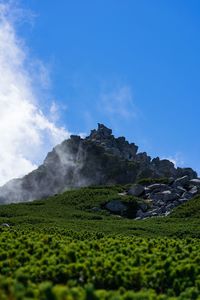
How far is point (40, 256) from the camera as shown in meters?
18.6

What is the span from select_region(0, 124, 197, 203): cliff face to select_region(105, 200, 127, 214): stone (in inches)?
2143

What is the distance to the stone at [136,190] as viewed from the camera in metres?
90.3

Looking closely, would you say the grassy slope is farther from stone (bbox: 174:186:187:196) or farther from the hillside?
the hillside

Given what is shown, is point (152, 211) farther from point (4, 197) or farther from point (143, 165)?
point (4, 197)

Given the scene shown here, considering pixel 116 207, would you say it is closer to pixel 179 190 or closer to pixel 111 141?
pixel 179 190

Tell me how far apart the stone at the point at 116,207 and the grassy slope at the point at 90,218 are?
1.47m

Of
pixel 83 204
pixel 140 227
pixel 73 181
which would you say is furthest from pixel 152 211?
pixel 73 181

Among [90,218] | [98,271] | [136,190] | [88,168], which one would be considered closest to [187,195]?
[136,190]

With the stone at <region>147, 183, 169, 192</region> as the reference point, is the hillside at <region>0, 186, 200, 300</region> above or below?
below

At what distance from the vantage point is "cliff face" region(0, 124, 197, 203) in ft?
460

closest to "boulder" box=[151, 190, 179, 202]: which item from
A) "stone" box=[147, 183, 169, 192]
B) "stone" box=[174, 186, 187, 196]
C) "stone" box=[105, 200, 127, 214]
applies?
"stone" box=[174, 186, 187, 196]

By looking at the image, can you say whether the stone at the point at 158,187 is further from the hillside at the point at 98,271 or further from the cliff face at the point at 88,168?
the hillside at the point at 98,271

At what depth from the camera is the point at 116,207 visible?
79500mm

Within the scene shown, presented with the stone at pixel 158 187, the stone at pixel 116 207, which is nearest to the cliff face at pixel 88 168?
the stone at pixel 158 187
